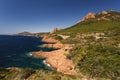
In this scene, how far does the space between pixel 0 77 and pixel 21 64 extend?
6308cm

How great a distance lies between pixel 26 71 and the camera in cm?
4291

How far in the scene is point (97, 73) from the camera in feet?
180

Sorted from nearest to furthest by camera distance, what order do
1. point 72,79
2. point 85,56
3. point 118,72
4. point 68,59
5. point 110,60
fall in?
point 72,79 < point 118,72 < point 110,60 < point 85,56 < point 68,59

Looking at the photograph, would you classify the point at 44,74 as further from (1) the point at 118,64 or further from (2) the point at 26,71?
(1) the point at 118,64

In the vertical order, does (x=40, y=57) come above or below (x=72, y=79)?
below

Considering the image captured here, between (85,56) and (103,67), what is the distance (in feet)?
65.9

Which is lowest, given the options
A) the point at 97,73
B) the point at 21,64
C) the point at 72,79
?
the point at 21,64

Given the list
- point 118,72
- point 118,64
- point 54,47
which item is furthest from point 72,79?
point 54,47

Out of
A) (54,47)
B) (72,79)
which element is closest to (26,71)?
(72,79)

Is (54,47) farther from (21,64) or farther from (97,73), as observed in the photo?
(97,73)

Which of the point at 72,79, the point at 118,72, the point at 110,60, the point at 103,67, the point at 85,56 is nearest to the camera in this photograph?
the point at 72,79

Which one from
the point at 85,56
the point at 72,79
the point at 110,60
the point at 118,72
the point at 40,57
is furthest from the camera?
the point at 40,57

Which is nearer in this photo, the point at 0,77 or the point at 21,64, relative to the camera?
the point at 0,77

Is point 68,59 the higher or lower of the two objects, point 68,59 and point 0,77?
the lower
